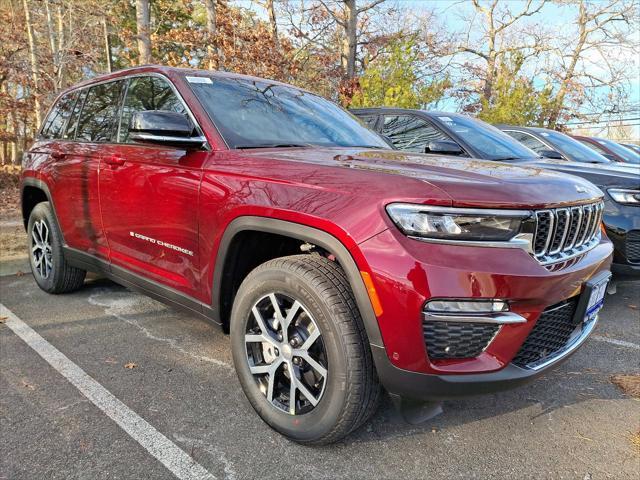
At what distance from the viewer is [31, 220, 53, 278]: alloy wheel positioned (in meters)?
4.23

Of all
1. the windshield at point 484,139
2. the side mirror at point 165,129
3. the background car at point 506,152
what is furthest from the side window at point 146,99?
the windshield at point 484,139

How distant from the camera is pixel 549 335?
202 centimetres

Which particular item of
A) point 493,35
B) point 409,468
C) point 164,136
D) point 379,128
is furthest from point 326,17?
point 409,468

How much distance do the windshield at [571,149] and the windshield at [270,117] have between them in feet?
14.2

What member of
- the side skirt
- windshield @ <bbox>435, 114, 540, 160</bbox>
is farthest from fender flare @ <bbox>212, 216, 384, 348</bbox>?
windshield @ <bbox>435, 114, 540, 160</bbox>

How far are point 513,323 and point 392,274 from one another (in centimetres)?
50

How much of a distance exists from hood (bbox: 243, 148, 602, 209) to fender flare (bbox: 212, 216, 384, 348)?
0.31m

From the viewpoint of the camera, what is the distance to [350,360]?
1898 mm

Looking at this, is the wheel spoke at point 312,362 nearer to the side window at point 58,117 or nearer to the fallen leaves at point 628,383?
the fallen leaves at point 628,383

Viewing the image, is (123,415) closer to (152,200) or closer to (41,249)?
(152,200)

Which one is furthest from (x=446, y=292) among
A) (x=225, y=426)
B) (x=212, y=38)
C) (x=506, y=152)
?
(x=212, y=38)

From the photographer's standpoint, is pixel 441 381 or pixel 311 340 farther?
pixel 311 340

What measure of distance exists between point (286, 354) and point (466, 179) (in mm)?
1123

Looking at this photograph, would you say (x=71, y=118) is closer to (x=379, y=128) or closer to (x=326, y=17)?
(x=379, y=128)
